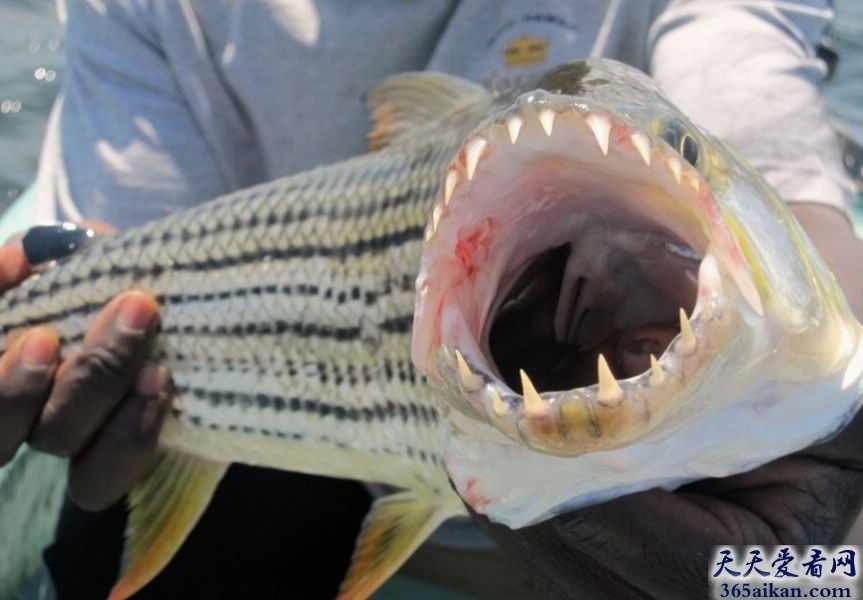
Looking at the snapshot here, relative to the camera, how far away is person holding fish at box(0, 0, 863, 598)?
188cm

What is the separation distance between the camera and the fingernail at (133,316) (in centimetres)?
176

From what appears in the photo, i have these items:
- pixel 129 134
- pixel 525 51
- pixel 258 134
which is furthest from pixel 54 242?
pixel 525 51

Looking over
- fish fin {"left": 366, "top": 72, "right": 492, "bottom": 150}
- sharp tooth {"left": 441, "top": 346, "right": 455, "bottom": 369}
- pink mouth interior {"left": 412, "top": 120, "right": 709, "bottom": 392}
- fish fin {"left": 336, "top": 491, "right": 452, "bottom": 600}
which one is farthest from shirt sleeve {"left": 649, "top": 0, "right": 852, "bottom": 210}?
sharp tooth {"left": 441, "top": 346, "right": 455, "bottom": 369}

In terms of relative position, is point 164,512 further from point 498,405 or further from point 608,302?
point 498,405

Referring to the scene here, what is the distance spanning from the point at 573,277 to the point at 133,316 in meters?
0.80

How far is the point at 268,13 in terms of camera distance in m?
2.39

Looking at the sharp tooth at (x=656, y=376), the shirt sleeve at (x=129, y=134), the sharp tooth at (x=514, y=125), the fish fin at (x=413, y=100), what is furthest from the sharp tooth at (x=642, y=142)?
the shirt sleeve at (x=129, y=134)

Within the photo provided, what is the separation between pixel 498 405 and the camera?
0.97 m

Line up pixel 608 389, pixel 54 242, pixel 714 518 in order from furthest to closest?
pixel 54 242, pixel 714 518, pixel 608 389

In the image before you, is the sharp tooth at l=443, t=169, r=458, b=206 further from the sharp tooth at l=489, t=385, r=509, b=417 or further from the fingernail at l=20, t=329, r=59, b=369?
the fingernail at l=20, t=329, r=59, b=369

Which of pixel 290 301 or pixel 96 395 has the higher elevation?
pixel 290 301

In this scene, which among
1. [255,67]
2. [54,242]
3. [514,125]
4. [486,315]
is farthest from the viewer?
[255,67]

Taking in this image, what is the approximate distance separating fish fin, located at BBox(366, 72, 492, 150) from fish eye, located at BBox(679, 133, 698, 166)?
0.69 m

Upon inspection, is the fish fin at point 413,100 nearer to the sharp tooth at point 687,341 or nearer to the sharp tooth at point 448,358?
the sharp tooth at point 448,358
